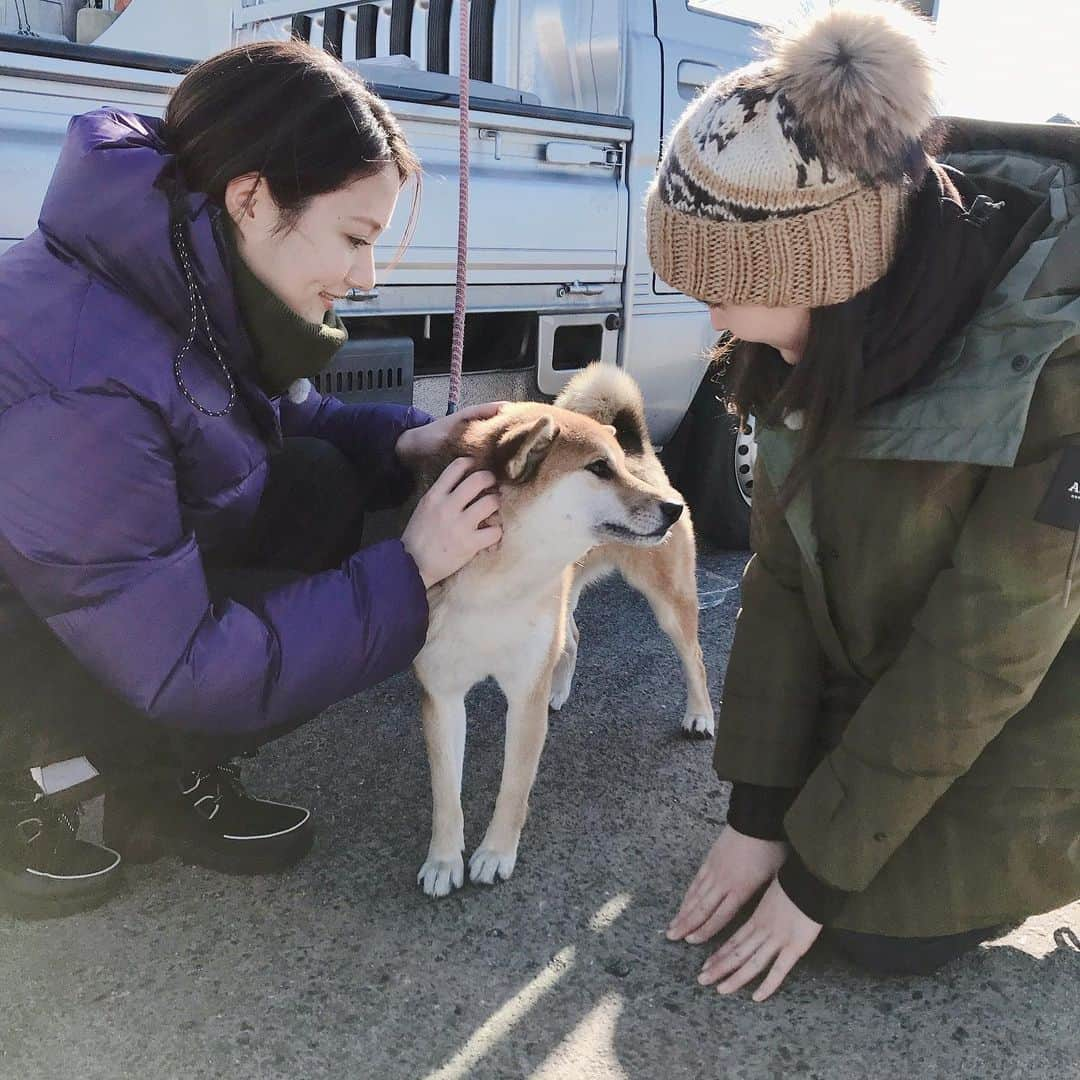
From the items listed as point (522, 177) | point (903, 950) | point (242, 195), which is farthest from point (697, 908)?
point (522, 177)

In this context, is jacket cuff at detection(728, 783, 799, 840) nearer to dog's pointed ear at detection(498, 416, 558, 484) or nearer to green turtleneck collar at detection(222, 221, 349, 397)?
dog's pointed ear at detection(498, 416, 558, 484)

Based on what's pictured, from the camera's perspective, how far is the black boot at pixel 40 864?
2086mm

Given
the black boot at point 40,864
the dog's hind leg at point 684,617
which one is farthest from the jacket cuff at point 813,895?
the black boot at point 40,864

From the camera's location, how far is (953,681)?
176 centimetres

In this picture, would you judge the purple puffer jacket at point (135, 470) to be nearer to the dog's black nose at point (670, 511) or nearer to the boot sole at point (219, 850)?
the boot sole at point (219, 850)

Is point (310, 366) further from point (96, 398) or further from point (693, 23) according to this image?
point (693, 23)

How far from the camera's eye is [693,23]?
3.96 m

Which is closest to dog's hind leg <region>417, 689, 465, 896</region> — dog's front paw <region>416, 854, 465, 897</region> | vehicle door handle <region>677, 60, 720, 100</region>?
dog's front paw <region>416, 854, 465, 897</region>

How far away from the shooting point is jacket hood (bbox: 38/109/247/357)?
1745 mm

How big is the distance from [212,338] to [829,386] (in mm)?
1054

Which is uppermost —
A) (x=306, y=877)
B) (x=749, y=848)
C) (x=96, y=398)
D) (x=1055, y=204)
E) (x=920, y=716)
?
(x=1055, y=204)

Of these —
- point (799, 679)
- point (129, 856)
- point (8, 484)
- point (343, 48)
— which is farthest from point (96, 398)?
point (343, 48)

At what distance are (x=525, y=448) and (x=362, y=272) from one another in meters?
0.47

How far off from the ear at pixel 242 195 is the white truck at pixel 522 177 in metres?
0.77
